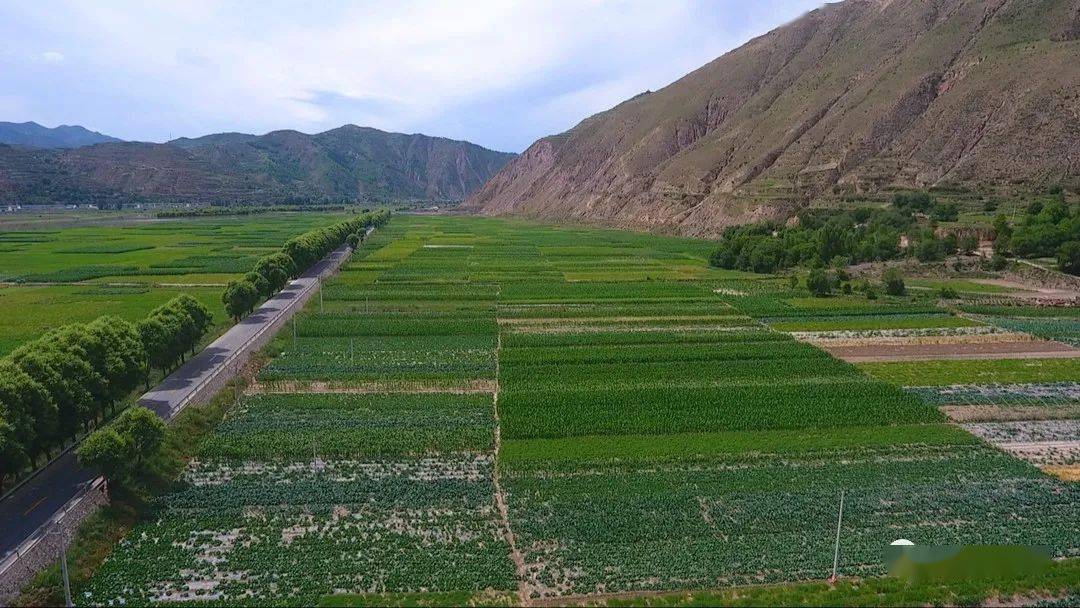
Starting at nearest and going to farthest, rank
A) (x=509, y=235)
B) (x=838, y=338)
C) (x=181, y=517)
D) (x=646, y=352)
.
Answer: (x=181, y=517), (x=646, y=352), (x=838, y=338), (x=509, y=235)

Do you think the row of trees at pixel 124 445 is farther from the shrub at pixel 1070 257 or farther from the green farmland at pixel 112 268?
the shrub at pixel 1070 257

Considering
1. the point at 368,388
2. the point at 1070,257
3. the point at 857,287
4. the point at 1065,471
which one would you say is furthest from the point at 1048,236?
the point at 368,388

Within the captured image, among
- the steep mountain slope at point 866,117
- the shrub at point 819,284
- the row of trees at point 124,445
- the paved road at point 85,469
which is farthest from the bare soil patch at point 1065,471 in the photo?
the steep mountain slope at point 866,117

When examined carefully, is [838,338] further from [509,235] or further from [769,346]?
[509,235]

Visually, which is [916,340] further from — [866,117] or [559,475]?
[866,117]

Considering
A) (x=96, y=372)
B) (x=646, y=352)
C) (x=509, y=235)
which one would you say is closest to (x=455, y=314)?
(x=646, y=352)

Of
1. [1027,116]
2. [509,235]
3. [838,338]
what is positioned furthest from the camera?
[509,235]
